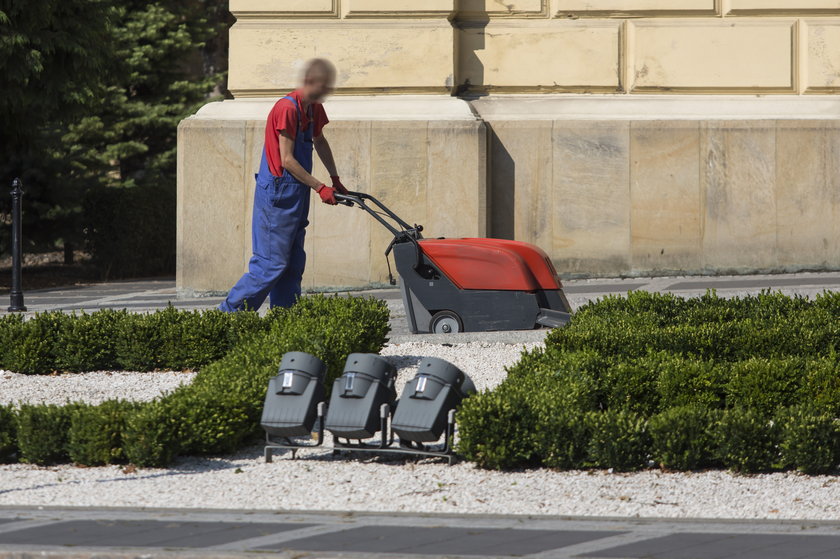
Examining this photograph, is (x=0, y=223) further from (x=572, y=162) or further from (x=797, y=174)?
(x=797, y=174)

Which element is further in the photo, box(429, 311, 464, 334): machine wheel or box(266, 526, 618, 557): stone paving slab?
box(429, 311, 464, 334): machine wheel

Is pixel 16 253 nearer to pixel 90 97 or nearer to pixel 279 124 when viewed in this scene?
pixel 279 124

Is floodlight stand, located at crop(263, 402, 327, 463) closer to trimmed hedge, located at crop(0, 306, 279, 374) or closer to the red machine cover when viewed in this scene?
trimmed hedge, located at crop(0, 306, 279, 374)

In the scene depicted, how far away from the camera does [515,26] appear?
13.5 meters

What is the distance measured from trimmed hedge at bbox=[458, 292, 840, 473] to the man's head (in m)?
2.34

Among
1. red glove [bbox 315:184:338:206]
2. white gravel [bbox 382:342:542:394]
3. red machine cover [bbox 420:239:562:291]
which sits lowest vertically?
white gravel [bbox 382:342:542:394]

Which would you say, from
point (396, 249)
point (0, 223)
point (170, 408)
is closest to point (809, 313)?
point (396, 249)

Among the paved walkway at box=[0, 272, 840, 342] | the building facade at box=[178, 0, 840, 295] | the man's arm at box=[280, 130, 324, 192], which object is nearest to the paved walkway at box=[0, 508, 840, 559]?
the man's arm at box=[280, 130, 324, 192]

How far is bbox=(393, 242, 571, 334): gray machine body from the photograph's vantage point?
893 centimetres

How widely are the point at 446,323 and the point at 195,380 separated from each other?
2375 millimetres

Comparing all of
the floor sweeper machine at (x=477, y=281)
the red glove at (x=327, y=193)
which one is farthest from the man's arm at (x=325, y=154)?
the red glove at (x=327, y=193)

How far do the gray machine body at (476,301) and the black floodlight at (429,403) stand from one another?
2.47 meters

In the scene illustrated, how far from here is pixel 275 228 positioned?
9.05 metres

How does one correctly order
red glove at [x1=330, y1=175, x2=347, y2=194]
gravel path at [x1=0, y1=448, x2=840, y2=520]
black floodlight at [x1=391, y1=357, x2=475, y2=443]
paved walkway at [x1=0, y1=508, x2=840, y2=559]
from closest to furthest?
paved walkway at [x1=0, y1=508, x2=840, y2=559] < gravel path at [x1=0, y1=448, x2=840, y2=520] < black floodlight at [x1=391, y1=357, x2=475, y2=443] < red glove at [x1=330, y1=175, x2=347, y2=194]
